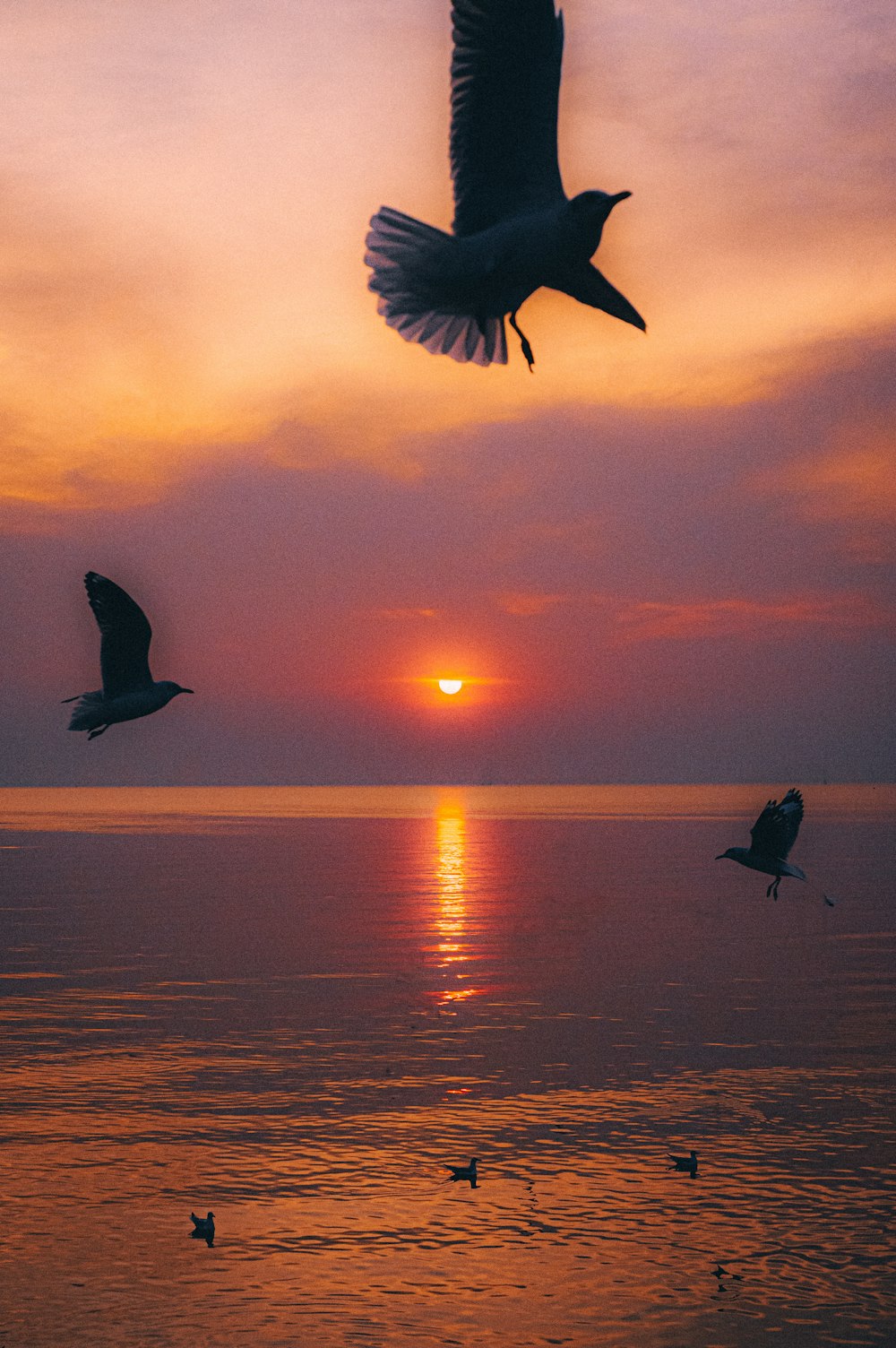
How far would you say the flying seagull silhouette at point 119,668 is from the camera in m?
12.1

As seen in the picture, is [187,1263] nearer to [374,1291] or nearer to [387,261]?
[374,1291]

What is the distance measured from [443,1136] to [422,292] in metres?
32.0

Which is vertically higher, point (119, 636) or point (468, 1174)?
point (119, 636)

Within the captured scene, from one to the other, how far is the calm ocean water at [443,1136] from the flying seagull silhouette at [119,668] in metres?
15.7

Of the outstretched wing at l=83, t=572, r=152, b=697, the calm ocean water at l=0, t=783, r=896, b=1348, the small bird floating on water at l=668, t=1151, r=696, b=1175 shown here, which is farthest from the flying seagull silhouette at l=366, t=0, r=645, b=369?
the small bird floating on water at l=668, t=1151, r=696, b=1175

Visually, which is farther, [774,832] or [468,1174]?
[468,1174]

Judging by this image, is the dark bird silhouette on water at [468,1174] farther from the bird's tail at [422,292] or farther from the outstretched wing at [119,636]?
the bird's tail at [422,292]

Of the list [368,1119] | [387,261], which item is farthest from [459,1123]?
[387,261]

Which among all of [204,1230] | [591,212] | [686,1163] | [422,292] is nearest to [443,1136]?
[686,1163]

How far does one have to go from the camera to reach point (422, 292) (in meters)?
7.62

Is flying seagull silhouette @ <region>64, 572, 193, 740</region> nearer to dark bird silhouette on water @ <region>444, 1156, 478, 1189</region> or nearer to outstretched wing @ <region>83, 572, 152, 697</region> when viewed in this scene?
outstretched wing @ <region>83, 572, 152, 697</region>

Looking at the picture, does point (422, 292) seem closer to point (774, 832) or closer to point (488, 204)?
point (488, 204)

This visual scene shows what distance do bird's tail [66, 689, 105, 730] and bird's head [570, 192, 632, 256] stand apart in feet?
19.6

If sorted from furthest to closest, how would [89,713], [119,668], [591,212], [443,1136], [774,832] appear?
[443,1136], [774,832], [119,668], [89,713], [591,212]
